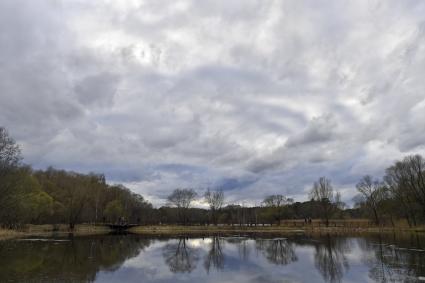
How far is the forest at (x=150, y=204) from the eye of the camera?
73925 mm

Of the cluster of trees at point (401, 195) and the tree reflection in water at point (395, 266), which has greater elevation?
the cluster of trees at point (401, 195)

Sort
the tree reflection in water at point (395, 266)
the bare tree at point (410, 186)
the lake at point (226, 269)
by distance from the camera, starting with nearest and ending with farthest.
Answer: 1. the tree reflection in water at point (395, 266)
2. the lake at point (226, 269)
3. the bare tree at point (410, 186)

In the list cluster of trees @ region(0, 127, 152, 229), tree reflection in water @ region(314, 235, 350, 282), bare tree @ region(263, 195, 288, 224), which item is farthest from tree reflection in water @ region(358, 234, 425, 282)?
bare tree @ region(263, 195, 288, 224)

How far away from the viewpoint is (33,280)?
2209 cm

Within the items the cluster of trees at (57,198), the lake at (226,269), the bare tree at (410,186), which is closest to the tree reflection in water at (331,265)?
the lake at (226,269)

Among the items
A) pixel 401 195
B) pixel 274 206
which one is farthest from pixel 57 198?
pixel 401 195

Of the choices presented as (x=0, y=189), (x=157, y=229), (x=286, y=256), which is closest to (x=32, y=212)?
(x=157, y=229)

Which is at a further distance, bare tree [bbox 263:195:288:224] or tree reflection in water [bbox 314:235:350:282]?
bare tree [bbox 263:195:288:224]

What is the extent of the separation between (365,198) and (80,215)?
82.5m

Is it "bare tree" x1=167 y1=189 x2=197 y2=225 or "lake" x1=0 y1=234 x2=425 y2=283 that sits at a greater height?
"bare tree" x1=167 y1=189 x2=197 y2=225

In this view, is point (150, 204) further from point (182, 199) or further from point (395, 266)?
point (395, 266)

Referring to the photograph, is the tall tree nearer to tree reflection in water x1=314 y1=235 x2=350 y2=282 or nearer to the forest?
the forest

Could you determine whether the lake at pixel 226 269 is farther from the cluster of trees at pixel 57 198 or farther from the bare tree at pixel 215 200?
the bare tree at pixel 215 200

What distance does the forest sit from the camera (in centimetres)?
7393
